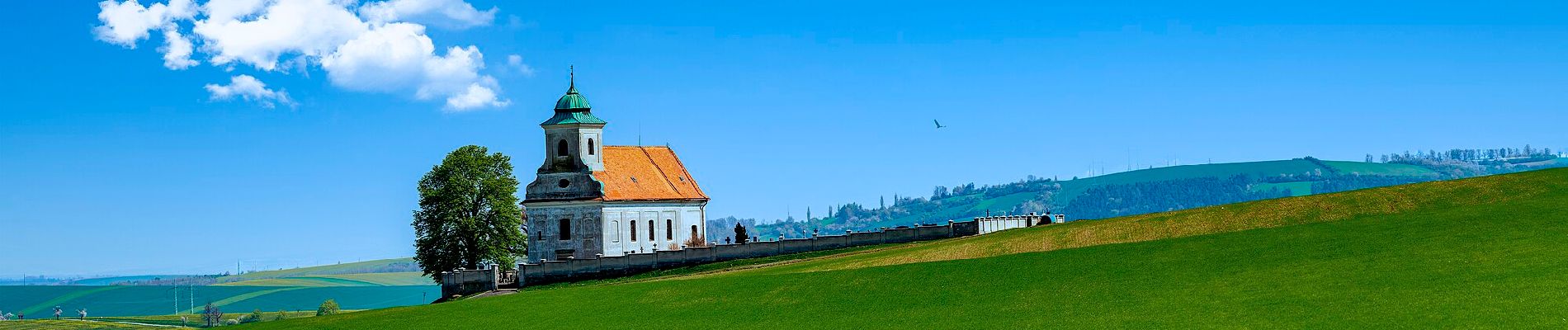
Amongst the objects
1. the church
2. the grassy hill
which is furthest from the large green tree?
the grassy hill

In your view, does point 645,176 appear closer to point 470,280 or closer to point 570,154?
point 570,154

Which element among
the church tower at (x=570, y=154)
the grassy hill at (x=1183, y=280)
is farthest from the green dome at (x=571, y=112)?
the grassy hill at (x=1183, y=280)

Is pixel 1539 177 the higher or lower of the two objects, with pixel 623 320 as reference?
higher

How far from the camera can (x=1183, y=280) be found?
5059 cm

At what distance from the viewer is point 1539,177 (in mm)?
66812

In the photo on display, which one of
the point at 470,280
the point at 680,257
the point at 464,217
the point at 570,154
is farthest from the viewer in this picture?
the point at 570,154

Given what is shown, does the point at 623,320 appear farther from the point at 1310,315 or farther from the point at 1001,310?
the point at 1310,315

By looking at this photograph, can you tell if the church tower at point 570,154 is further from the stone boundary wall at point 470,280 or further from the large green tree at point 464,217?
the stone boundary wall at point 470,280

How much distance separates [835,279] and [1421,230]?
77.4 feet

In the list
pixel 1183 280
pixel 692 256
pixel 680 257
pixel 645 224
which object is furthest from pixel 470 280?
pixel 1183 280

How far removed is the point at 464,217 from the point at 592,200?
31.7 ft

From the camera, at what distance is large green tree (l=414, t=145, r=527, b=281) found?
100 metres

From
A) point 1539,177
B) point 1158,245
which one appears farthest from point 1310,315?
point 1539,177

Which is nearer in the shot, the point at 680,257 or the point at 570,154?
the point at 680,257
